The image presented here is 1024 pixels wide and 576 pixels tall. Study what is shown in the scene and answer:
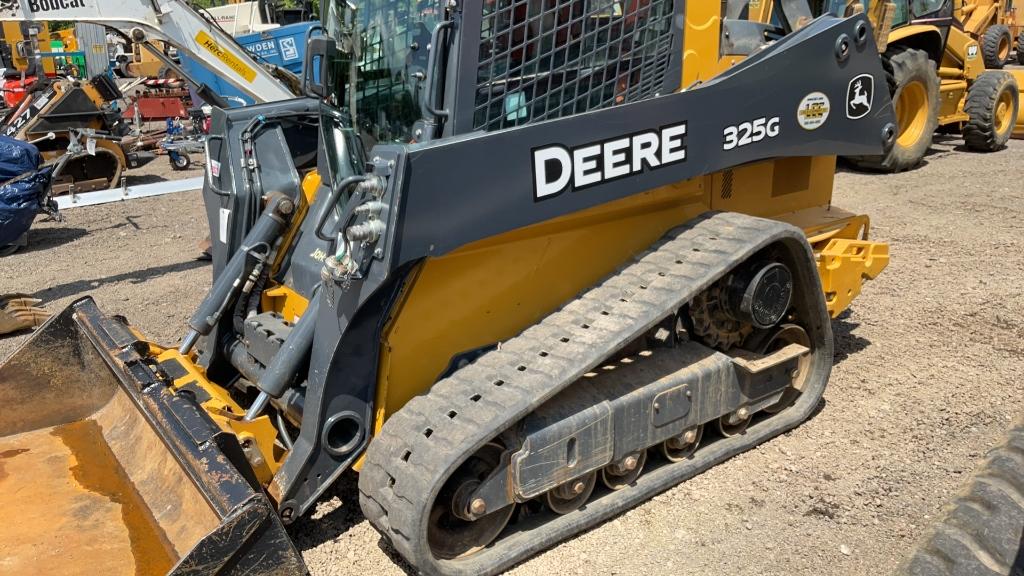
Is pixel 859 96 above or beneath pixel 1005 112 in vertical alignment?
above

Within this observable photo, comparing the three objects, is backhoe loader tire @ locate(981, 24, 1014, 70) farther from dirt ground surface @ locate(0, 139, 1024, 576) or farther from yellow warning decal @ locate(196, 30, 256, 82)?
yellow warning decal @ locate(196, 30, 256, 82)

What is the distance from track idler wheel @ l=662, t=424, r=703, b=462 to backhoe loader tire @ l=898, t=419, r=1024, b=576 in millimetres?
1037

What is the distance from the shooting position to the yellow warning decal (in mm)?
6990

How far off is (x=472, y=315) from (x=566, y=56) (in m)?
1.02

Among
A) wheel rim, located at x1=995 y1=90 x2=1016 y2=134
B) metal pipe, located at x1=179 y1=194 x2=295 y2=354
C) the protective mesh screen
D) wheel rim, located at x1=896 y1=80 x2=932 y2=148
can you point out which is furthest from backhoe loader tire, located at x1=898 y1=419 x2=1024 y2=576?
wheel rim, located at x1=995 y1=90 x2=1016 y2=134

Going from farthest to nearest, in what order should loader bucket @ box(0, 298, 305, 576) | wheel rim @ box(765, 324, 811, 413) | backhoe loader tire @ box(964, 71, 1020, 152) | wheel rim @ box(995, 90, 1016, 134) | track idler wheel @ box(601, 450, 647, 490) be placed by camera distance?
wheel rim @ box(995, 90, 1016, 134) → backhoe loader tire @ box(964, 71, 1020, 152) → wheel rim @ box(765, 324, 811, 413) → track idler wheel @ box(601, 450, 647, 490) → loader bucket @ box(0, 298, 305, 576)

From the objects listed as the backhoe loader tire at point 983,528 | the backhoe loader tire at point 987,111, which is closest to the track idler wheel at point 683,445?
the backhoe loader tire at point 983,528

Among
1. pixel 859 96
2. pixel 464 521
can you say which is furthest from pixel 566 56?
pixel 464 521

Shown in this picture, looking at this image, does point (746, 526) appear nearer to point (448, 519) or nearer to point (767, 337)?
point (767, 337)

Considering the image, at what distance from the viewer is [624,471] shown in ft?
10.5

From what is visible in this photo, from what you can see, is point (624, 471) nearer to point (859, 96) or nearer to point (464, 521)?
point (464, 521)

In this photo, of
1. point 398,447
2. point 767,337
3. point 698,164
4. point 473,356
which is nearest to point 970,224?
point 767,337

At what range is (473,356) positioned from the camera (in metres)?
3.04

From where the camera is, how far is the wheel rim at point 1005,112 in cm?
1050
